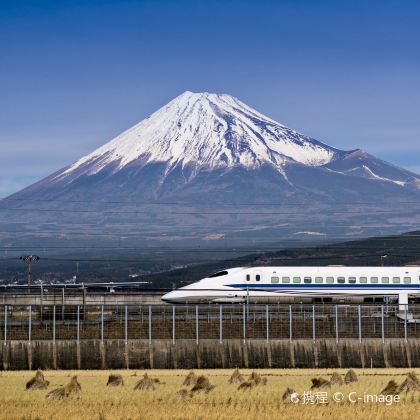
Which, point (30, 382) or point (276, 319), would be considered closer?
point (30, 382)

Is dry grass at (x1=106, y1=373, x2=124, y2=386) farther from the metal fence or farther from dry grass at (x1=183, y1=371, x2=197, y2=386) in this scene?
the metal fence

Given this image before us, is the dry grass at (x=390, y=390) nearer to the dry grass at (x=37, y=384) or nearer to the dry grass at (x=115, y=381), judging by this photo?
the dry grass at (x=115, y=381)

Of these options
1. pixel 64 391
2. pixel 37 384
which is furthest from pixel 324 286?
pixel 64 391

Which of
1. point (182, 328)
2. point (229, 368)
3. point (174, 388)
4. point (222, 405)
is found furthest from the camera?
point (182, 328)

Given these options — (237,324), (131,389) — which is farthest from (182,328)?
(131,389)

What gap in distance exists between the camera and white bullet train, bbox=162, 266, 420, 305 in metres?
103

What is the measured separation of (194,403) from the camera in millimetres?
44781

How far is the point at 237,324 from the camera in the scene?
70.8 meters

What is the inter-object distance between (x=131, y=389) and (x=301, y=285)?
5386cm

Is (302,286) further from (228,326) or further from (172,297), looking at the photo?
(228,326)

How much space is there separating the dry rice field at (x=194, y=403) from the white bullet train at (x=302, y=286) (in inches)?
1767

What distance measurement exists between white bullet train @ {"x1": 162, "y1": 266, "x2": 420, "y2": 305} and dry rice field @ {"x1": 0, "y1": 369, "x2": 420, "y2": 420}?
4488cm

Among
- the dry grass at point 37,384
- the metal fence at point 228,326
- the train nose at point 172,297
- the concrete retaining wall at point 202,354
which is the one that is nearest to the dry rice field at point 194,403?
the dry grass at point 37,384

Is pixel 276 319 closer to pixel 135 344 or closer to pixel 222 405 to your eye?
pixel 135 344
